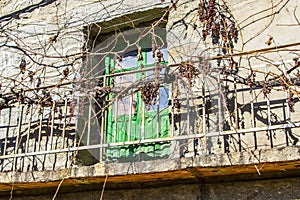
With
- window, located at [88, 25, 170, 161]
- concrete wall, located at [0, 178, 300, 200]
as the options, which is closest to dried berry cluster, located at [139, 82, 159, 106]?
window, located at [88, 25, 170, 161]

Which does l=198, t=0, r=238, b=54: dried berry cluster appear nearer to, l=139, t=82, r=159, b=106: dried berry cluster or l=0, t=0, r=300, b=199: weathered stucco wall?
l=0, t=0, r=300, b=199: weathered stucco wall

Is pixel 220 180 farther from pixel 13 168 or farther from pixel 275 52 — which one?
pixel 13 168

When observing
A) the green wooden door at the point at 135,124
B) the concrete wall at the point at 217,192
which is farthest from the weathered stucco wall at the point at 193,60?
the green wooden door at the point at 135,124

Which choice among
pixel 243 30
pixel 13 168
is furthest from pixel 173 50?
pixel 13 168

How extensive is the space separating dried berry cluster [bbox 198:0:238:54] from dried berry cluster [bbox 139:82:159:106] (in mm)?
934

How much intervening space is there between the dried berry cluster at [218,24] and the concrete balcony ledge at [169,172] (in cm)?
148

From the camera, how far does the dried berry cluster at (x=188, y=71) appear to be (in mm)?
5164

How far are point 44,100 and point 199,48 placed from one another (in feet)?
5.91

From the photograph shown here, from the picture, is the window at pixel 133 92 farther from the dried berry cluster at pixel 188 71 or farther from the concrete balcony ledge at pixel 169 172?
the concrete balcony ledge at pixel 169 172

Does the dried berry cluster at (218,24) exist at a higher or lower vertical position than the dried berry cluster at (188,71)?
higher

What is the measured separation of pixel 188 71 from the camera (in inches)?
204

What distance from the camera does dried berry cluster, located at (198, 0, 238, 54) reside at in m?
5.73

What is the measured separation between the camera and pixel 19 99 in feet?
19.2

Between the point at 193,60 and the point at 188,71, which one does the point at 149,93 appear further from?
the point at 193,60
